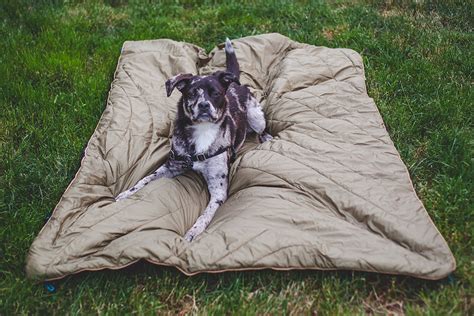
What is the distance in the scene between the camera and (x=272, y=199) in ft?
13.0

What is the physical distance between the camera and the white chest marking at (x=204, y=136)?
15.2 ft

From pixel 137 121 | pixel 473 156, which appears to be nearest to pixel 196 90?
pixel 137 121

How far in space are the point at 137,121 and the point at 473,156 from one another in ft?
9.93

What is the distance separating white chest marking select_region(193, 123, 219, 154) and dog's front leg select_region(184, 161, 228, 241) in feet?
0.64

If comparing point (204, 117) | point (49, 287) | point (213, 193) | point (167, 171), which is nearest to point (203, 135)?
point (204, 117)

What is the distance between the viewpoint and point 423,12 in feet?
24.2

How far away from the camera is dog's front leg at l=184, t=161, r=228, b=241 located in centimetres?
407

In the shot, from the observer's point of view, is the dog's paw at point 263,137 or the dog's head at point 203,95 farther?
the dog's paw at point 263,137

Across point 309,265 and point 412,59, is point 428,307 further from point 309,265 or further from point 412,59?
point 412,59

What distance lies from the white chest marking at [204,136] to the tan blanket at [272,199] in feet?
0.89

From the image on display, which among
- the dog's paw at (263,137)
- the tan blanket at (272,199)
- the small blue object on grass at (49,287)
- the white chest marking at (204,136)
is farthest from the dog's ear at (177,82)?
the small blue object on grass at (49,287)

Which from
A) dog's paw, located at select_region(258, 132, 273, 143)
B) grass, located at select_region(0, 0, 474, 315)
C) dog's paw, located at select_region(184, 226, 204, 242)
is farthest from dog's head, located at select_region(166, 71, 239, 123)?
grass, located at select_region(0, 0, 474, 315)

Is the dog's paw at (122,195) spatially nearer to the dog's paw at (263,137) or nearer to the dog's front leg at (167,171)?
the dog's front leg at (167,171)

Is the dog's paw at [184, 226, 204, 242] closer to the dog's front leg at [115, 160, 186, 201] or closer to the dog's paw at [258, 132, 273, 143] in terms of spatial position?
the dog's front leg at [115, 160, 186, 201]
